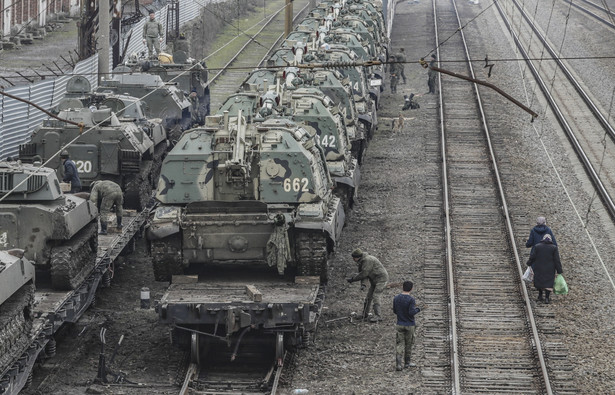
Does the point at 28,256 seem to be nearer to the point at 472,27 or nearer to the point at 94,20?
the point at 94,20

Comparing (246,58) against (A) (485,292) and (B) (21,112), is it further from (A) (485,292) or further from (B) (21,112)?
(A) (485,292)

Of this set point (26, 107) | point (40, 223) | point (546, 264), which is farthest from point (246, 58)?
point (40, 223)

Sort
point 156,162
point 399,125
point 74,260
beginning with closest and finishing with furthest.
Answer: point 74,260 < point 156,162 < point 399,125

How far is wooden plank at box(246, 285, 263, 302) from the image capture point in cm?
1819

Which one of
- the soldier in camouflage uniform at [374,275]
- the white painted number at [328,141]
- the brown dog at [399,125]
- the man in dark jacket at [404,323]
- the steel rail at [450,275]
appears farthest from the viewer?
the brown dog at [399,125]

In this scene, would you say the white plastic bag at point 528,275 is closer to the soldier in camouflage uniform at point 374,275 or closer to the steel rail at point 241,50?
the soldier in camouflage uniform at point 374,275

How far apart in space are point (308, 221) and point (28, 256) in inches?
174

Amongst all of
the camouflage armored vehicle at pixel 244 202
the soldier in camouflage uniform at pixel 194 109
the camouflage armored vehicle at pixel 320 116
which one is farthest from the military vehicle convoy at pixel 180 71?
the camouflage armored vehicle at pixel 244 202

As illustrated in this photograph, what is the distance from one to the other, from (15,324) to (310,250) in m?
5.04

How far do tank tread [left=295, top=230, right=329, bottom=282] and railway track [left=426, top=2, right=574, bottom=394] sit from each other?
92.5 inches

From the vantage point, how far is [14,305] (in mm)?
16703

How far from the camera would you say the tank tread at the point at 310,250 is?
64.6 ft

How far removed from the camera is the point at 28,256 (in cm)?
1988

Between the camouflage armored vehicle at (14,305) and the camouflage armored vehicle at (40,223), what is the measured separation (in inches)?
87.6
